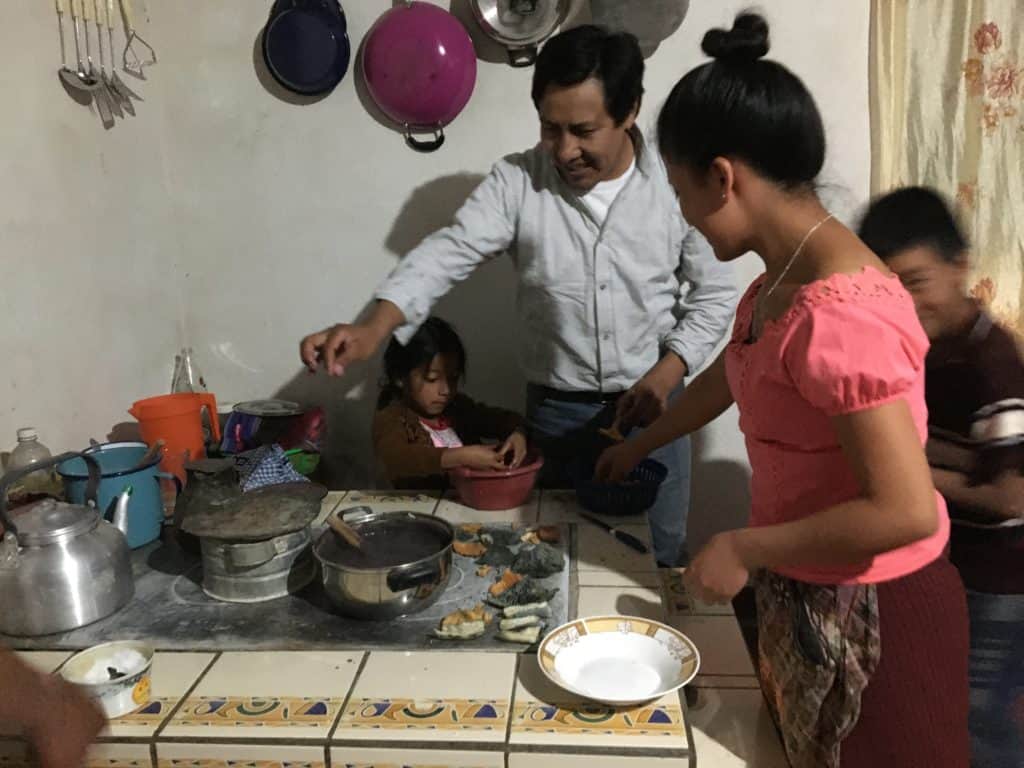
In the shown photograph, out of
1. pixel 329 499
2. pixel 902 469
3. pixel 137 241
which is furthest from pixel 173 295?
pixel 902 469

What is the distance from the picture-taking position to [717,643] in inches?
46.3

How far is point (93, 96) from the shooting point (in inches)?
73.5

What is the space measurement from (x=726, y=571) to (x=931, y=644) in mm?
235

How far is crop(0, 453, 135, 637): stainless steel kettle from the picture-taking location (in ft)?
3.62

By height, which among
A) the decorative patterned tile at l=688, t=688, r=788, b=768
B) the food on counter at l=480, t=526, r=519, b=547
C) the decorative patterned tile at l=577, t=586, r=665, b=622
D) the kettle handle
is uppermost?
the kettle handle

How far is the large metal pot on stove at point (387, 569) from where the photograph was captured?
1104 millimetres

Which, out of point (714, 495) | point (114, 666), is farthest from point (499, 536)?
point (714, 495)

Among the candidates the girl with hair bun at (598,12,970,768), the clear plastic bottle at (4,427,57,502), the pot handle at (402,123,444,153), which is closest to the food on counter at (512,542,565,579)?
the girl with hair bun at (598,12,970,768)

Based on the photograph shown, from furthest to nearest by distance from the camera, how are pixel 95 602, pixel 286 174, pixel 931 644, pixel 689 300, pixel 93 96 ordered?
pixel 286 174 → pixel 93 96 → pixel 689 300 → pixel 95 602 → pixel 931 644

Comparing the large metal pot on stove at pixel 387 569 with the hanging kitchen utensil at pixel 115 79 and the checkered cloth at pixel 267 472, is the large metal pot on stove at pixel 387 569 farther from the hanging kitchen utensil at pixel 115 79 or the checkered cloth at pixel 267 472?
the hanging kitchen utensil at pixel 115 79

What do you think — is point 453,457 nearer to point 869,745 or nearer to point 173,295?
point 869,745

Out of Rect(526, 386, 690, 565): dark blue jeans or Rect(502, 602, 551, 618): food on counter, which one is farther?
Rect(526, 386, 690, 565): dark blue jeans

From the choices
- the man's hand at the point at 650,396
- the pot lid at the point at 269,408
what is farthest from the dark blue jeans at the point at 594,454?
the pot lid at the point at 269,408

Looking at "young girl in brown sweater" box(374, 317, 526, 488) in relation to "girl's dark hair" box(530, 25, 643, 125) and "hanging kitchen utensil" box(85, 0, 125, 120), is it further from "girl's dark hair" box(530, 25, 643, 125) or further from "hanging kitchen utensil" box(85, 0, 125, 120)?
"hanging kitchen utensil" box(85, 0, 125, 120)
